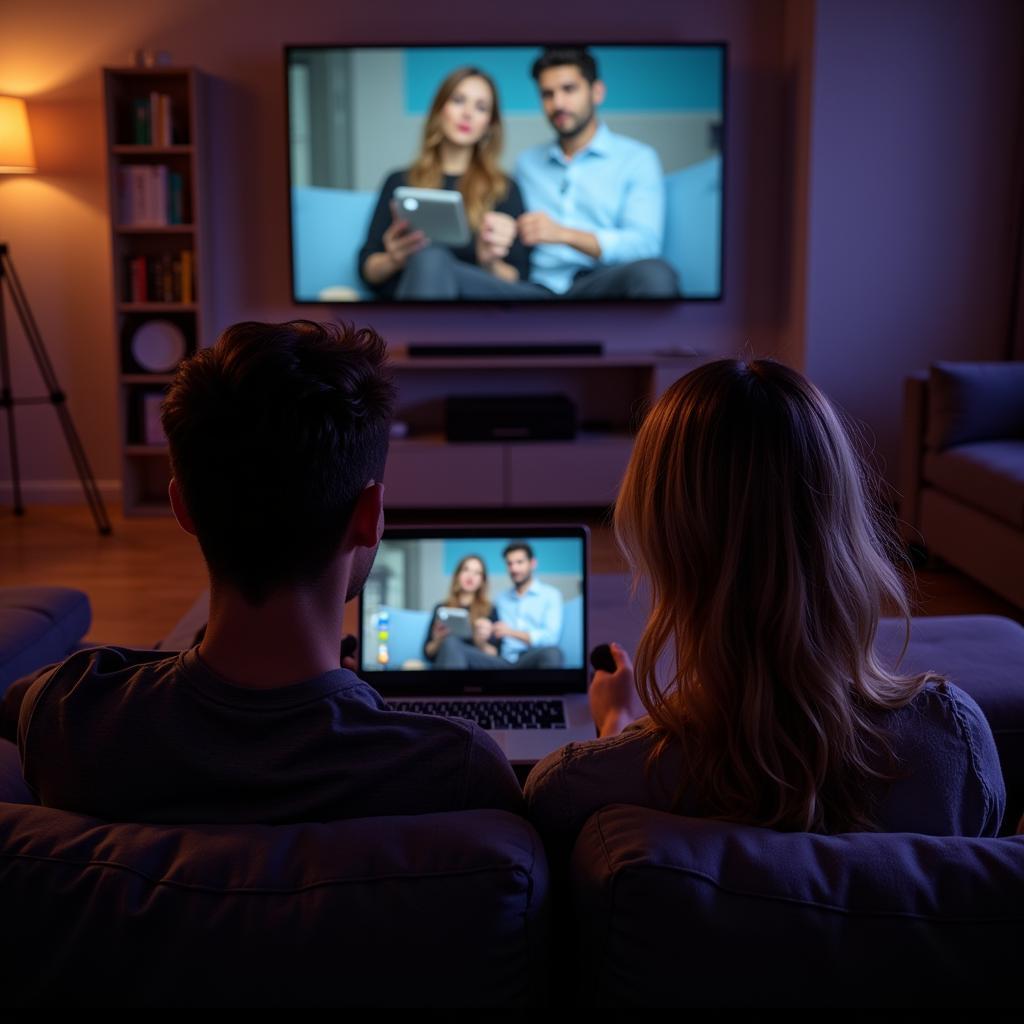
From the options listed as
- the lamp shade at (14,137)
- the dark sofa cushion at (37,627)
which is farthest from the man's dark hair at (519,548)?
the lamp shade at (14,137)

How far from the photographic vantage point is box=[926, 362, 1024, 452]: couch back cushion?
165 inches

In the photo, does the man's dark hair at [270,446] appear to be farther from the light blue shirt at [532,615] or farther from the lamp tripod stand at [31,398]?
the lamp tripod stand at [31,398]

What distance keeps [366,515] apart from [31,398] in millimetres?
4847

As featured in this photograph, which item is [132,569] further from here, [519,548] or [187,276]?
[519,548]

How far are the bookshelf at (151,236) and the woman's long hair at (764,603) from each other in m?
4.36

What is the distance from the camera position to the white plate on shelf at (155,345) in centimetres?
521

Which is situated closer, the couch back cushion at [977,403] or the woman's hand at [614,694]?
the woman's hand at [614,694]

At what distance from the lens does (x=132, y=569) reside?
174 inches

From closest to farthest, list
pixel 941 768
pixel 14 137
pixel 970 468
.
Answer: pixel 941 768 → pixel 970 468 → pixel 14 137

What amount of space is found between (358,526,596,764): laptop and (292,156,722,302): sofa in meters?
3.34

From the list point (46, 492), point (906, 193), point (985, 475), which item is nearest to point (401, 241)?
point (46, 492)

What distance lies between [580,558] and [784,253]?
365 centimetres

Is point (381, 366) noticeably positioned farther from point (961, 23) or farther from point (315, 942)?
point (961, 23)

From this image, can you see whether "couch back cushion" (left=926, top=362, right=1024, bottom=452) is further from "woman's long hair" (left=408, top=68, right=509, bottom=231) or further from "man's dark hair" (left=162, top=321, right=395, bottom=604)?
"man's dark hair" (left=162, top=321, right=395, bottom=604)
